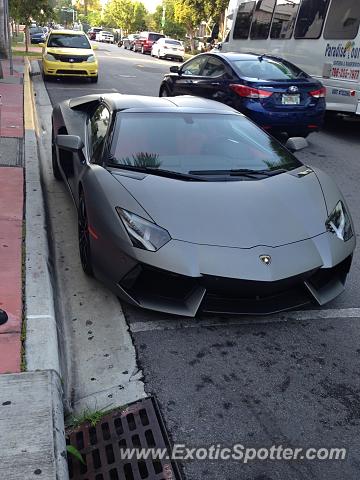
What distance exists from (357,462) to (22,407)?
1635 mm

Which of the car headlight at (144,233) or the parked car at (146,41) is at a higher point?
the car headlight at (144,233)

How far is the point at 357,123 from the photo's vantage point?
12180 millimetres

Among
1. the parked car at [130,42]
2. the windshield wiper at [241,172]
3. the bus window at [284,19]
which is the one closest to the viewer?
the windshield wiper at [241,172]

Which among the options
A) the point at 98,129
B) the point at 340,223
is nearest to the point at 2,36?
the point at 98,129

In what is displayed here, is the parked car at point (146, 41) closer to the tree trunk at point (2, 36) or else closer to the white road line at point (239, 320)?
the tree trunk at point (2, 36)

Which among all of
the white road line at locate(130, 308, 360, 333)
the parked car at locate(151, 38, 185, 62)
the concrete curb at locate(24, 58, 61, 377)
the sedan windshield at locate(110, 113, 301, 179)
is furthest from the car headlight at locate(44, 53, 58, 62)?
the parked car at locate(151, 38, 185, 62)

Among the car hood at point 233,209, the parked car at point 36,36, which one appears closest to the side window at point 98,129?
the car hood at point 233,209

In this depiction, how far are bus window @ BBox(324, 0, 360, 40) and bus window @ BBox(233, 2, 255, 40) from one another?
394cm

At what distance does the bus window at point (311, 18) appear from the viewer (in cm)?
1073

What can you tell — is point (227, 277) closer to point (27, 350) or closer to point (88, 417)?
point (88, 417)

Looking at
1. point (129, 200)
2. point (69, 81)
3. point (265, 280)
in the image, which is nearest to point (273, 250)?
point (265, 280)

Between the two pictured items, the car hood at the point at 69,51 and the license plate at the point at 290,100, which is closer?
the license plate at the point at 290,100

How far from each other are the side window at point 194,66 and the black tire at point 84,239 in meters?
6.58

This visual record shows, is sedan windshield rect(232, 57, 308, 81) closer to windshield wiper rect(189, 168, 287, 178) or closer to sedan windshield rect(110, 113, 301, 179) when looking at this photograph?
sedan windshield rect(110, 113, 301, 179)
